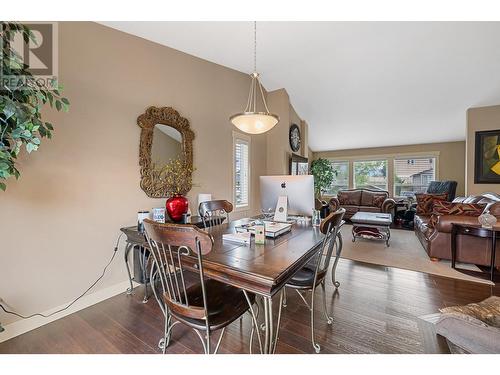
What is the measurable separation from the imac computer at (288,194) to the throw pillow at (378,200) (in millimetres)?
5058

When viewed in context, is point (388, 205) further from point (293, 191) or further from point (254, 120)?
point (254, 120)

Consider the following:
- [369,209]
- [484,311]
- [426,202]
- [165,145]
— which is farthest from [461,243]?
[165,145]

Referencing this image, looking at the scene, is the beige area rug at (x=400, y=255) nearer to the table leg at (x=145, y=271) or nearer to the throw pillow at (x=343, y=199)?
the throw pillow at (x=343, y=199)

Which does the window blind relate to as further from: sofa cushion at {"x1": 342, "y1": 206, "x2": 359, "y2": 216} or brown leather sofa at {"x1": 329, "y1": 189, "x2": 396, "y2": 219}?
sofa cushion at {"x1": 342, "y1": 206, "x2": 359, "y2": 216}

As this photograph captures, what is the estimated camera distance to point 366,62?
3529 mm

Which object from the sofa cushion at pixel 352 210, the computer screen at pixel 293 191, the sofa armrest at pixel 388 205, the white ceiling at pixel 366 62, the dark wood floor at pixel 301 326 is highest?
the white ceiling at pixel 366 62

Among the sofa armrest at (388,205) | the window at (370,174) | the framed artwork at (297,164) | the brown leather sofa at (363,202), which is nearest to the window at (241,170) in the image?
the framed artwork at (297,164)

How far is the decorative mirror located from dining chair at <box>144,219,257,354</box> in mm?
1415

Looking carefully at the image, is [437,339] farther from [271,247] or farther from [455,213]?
[455,213]

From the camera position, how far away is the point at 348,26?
2668 mm

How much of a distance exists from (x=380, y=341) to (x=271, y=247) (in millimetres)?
1093

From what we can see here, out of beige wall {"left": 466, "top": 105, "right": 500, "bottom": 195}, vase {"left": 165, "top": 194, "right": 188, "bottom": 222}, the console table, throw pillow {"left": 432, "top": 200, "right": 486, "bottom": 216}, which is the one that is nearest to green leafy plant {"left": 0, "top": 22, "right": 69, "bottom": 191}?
the console table

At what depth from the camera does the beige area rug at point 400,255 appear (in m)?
2.90

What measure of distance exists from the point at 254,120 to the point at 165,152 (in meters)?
1.20
